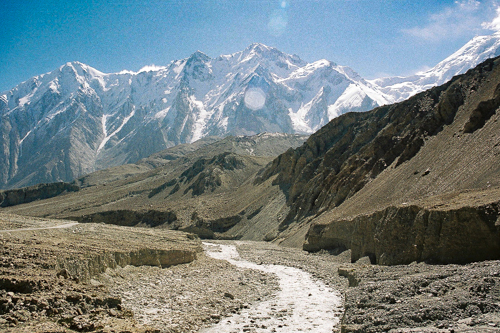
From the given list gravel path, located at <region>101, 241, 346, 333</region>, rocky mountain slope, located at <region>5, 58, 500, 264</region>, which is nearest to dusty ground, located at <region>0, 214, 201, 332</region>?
gravel path, located at <region>101, 241, 346, 333</region>

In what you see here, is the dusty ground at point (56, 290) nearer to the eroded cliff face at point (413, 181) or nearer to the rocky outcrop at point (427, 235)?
the rocky outcrop at point (427, 235)

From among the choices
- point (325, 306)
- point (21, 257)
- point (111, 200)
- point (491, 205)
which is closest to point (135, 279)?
point (21, 257)

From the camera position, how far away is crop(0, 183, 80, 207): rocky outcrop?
178 meters

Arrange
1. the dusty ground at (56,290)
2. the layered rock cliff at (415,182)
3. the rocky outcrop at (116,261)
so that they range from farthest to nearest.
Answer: the layered rock cliff at (415,182) < the rocky outcrop at (116,261) < the dusty ground at (56,290)

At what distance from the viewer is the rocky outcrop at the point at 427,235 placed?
25.6 meters

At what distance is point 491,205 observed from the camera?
2602cm

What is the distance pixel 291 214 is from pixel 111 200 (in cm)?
9223

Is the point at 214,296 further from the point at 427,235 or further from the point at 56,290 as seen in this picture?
the point at 427,235

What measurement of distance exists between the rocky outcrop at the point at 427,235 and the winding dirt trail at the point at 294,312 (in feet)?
23.6

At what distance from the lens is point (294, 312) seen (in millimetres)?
25688

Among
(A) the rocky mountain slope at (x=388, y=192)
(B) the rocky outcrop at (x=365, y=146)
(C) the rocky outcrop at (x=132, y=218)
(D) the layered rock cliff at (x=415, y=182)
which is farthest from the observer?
(C) the rocky outcrop at (x=132, y=218)

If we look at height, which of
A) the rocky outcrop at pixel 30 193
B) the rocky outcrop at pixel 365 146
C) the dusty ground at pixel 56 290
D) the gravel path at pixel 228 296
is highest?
the rocky outcrop at pixel 365 146

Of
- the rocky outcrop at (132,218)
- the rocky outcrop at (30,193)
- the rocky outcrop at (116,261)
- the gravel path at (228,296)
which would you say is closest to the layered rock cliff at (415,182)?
the gravel path at (228,296)

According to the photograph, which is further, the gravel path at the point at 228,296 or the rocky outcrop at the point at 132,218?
the rocky outcrop at the point at 132,218
